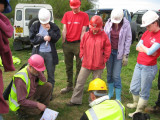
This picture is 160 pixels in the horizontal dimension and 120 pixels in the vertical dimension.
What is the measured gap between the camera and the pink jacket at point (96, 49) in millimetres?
3143

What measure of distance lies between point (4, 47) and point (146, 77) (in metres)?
2.22

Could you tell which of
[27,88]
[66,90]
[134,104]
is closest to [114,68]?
[134,104]

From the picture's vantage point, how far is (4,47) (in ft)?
5.32

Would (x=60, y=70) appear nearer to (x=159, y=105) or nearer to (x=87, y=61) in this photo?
(x=87, y=61)

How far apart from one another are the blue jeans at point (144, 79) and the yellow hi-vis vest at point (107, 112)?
3.95 feet

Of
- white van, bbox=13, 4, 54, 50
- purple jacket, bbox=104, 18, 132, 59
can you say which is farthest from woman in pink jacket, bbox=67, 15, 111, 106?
white van, bbox=13, 4, 54, 50

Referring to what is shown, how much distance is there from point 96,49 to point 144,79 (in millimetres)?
918

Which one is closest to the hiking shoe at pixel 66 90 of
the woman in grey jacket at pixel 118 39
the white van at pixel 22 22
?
the woman in grey jacket at pixel 118 39

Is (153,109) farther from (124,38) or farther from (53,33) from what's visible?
(53,33)

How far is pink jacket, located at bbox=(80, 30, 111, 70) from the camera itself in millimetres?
3143

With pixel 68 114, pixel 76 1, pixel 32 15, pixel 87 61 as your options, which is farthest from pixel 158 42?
pixel 32 15

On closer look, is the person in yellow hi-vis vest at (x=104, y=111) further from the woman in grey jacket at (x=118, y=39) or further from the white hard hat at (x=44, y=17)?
the white hard hat at (x=44, y=17)

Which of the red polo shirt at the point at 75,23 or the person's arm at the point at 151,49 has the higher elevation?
the red polo shirt at the point at 75,23

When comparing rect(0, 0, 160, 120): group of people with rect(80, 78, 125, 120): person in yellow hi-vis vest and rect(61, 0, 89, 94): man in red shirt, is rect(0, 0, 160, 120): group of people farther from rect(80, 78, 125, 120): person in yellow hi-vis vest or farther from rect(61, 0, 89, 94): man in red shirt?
rect(80, 78, 125, 120): person in yellow hi-vis vest
